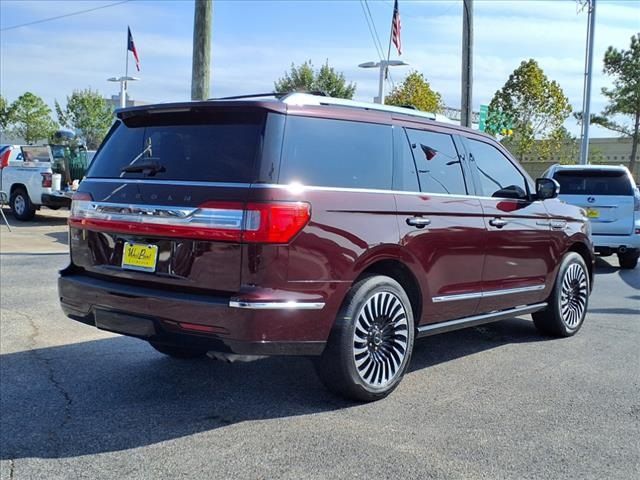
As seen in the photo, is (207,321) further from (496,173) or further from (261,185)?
(496,173)

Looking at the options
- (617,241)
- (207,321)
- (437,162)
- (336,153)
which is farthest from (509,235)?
(617,241)

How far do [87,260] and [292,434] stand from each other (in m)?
1.81

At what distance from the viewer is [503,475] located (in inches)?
132

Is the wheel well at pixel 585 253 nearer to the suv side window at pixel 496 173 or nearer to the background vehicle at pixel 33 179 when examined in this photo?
the suv side window at pixel 496 173

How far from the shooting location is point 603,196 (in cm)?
1120

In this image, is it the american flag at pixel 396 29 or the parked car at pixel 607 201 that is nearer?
the parked car at pixel 607 201

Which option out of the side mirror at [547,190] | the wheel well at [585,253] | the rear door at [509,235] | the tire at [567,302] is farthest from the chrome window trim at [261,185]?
the wheel well at [585,253]

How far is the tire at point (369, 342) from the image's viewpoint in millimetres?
4094

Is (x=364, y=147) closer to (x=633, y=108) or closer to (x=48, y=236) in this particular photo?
(x=48, y=236)

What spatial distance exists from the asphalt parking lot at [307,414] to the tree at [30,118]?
170 feet

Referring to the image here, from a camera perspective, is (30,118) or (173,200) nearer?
(173,200)

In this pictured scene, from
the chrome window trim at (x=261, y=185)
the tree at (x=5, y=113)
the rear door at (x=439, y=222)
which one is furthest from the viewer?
the tree at (x=5, y=113)

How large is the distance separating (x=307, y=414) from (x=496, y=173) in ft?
9.09

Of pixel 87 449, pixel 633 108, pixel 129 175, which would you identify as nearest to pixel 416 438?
pixel 87 449
